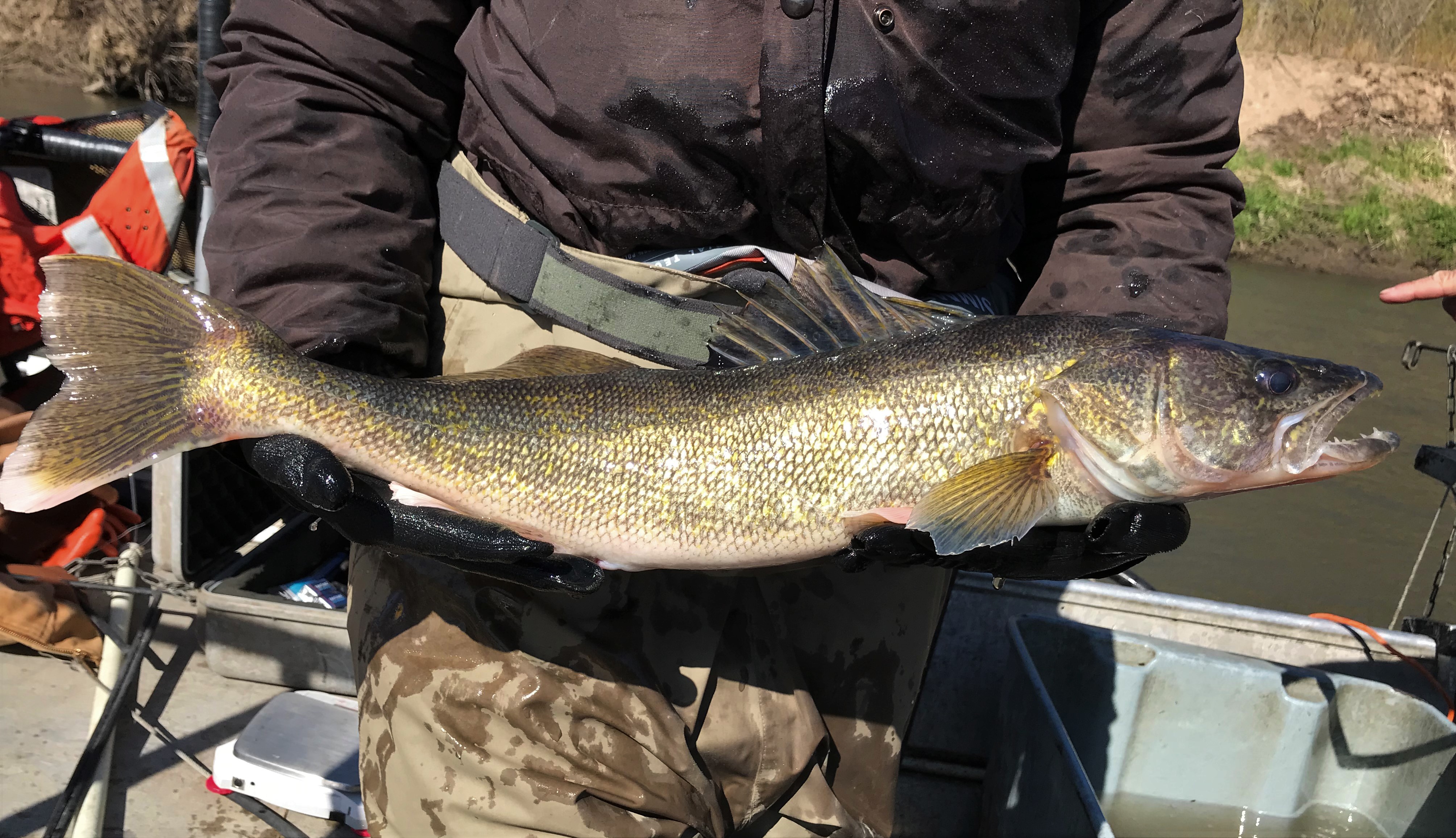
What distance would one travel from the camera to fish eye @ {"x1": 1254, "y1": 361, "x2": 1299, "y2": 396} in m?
2.00

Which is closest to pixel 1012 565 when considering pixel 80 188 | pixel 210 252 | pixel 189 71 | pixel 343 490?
pixel 343 490

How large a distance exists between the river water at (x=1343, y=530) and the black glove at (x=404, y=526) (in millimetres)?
6468

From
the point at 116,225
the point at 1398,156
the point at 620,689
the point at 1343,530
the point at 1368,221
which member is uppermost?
the point at 116,225

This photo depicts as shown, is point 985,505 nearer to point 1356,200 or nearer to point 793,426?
point 793,426

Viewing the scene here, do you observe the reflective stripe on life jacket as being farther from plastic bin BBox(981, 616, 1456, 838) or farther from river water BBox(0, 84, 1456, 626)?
river water BBox(0, 84, 1456, 626)

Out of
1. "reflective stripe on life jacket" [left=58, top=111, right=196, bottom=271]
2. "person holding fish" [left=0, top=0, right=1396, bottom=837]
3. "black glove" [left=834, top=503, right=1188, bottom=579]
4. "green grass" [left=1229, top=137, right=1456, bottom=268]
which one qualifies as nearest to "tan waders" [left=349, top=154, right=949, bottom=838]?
"person holding fish" [left=0, top=0, right=1396, bottom=837]

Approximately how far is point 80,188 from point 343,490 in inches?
161

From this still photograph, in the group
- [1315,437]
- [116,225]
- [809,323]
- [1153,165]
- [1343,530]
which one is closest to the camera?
[1315,437]

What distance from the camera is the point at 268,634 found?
358 centimetres

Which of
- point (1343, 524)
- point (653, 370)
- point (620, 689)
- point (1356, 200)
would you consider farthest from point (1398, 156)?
point (620, 689)

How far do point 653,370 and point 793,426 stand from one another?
318 millimetres

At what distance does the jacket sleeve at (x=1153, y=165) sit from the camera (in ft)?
7.19

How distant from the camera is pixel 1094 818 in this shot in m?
2.54

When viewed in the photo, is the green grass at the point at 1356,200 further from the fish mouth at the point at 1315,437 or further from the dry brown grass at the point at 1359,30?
the fish mouth at the point at 1315,437
